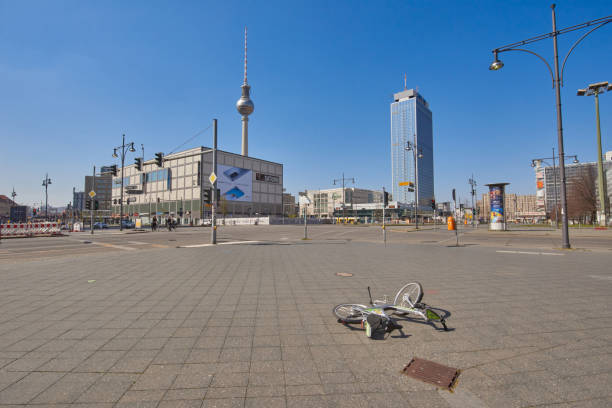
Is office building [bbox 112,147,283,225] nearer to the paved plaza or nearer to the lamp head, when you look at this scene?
the lamp head

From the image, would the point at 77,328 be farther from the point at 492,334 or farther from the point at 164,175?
the point at 164,175

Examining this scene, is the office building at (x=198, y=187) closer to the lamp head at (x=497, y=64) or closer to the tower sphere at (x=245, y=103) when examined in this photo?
the tower sphere at (x=245, y=103)

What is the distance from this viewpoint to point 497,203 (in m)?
31.2

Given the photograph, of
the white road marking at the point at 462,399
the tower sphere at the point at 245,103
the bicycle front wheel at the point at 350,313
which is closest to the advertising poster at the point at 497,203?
the bicycle front wheel at the point at 350,313

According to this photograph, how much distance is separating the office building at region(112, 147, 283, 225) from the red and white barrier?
53.1m

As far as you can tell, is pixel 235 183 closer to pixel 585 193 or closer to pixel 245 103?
pixel 245 103

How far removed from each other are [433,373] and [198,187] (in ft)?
287

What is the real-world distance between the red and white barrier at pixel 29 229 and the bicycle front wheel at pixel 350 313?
31.7 metres

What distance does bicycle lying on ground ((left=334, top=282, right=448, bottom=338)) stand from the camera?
3.81 metres

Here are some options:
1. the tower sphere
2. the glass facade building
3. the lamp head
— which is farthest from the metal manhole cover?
the tower sphere

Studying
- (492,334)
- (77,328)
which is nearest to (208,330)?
(77,328)

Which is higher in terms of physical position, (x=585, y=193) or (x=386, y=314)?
(x=585, y=193)

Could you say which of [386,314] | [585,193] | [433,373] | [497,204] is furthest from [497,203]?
[433,373]

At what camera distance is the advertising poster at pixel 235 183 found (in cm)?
8825
